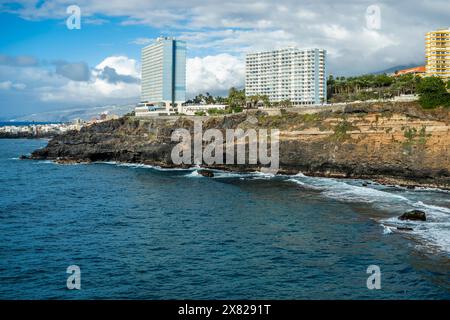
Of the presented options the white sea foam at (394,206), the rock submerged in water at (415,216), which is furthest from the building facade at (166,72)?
the rock submerged in water at (415,216)

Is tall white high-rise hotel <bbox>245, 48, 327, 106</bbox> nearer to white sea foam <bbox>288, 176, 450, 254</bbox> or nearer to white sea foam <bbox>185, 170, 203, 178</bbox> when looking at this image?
white sea foam <bbox>185, 170, 203, 178</bbox>

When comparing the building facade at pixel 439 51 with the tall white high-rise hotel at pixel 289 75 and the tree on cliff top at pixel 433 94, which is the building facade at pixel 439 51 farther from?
the tree on cliff top at pixel 433 94

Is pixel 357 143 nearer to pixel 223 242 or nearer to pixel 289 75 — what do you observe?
pixel 223 242

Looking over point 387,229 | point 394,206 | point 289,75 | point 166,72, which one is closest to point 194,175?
point 394,206
